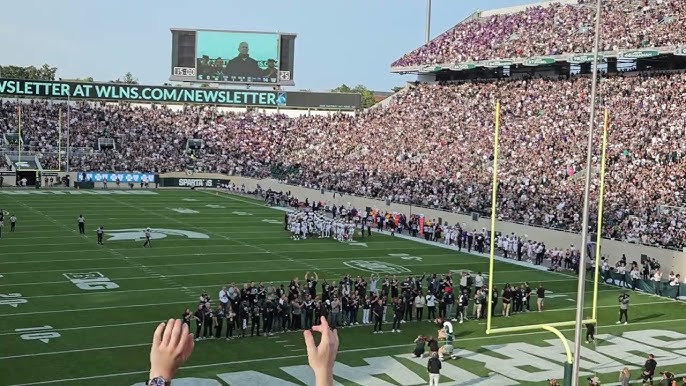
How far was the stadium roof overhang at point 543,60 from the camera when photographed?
38.7m

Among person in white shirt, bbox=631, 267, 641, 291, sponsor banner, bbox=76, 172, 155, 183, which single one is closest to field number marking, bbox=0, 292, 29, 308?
person in white shirt, bbox=631, 267, 641, 291

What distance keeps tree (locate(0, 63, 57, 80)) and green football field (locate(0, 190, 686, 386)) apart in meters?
80.9

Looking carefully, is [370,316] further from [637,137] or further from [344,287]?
[637,137]

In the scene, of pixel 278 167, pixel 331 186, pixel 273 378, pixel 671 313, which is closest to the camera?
pixel 273 378

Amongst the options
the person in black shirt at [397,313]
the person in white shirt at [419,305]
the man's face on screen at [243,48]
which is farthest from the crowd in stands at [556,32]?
the person in black shirt at [397,313]

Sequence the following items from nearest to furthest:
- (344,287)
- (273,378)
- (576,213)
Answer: (273,378)
(344,287)
(576,213)

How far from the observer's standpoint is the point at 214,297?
2119 cm

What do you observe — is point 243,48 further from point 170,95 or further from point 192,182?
point 192,182

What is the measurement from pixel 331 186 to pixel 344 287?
88.7 ft

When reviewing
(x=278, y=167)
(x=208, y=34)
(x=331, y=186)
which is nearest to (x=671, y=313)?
(x=331, y=186)

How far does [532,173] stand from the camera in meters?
38.3

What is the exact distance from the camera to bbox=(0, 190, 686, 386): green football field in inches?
604

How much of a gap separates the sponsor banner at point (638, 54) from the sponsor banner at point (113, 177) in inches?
1158

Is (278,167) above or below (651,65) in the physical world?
below
